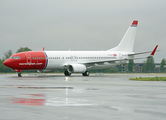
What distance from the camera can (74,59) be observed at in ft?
169

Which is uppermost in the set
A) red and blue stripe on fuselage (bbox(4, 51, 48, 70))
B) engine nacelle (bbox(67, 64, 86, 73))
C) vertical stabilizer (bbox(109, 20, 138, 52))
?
vertical stabilizer (bbox(109, 20, 138, 52))

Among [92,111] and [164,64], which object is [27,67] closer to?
[92,111]

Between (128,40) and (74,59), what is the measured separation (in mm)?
13945

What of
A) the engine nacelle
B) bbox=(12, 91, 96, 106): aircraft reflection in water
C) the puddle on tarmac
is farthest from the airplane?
bbox=(12, 91, 96, 106): aircraft reflection in water

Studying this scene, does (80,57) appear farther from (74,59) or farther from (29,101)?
(29,101)

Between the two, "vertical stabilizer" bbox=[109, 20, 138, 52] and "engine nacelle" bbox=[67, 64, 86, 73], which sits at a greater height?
"vertical stabilizer" bbox=[109, 20, 138, 52]

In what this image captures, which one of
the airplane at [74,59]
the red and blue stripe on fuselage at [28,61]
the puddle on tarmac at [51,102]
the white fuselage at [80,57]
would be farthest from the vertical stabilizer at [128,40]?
the puddle on tarmac at [51,102]

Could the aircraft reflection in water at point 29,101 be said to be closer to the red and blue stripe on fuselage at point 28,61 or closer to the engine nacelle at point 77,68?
the red and blue stripe on fuselage at point 28,61

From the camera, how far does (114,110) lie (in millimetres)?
10469

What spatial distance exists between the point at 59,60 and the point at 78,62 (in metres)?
3.79

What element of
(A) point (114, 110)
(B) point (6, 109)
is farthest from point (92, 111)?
(B) point (6, 109)

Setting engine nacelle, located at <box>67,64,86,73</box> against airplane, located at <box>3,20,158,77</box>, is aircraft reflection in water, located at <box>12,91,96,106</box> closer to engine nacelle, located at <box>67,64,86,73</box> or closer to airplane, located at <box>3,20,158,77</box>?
airplane, located at <box>3,20,158,77</box>

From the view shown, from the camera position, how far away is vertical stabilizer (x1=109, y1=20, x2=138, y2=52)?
191 ft

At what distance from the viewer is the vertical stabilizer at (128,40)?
2293 inches
